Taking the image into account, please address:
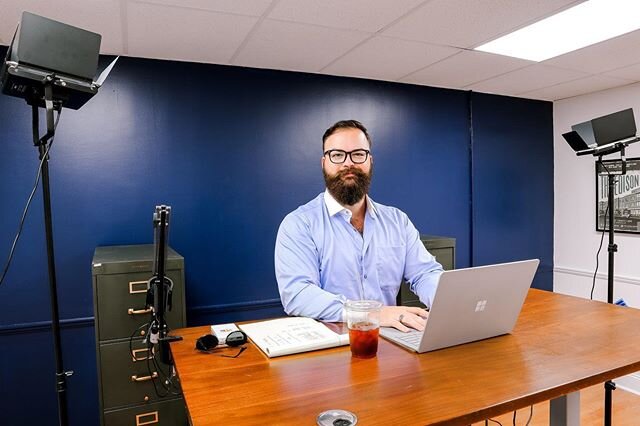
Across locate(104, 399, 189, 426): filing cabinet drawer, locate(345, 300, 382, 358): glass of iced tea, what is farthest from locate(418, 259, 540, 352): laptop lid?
locate(104, 399, 189, 426): filing cabinet drawer

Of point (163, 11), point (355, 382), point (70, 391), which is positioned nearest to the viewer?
point (355, 382)

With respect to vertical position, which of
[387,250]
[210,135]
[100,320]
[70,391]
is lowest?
[70,391]

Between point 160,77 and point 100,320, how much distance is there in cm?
160

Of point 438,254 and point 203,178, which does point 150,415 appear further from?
point 438,254

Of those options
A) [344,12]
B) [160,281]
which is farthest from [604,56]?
[160,281]

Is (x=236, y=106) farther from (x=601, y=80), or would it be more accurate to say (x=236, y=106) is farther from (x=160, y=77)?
(x=601, y=80)

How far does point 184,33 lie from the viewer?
242 cm

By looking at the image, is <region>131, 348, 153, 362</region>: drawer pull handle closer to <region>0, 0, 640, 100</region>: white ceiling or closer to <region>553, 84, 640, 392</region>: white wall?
<region>0, 0, 640, 100</region>: white ceiling

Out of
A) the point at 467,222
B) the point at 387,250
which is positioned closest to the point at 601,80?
the point at 467,222

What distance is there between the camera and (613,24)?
94.9 inches

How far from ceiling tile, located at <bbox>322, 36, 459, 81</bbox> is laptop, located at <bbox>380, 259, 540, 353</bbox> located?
1777 mm

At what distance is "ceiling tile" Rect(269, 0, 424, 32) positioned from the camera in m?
2.07

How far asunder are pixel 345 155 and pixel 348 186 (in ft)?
0.45

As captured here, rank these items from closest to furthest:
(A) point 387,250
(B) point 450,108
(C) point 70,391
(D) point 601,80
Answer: (A) point 387,250, (C) point 70,391, (D) point 601,80, (B) point 450,108
